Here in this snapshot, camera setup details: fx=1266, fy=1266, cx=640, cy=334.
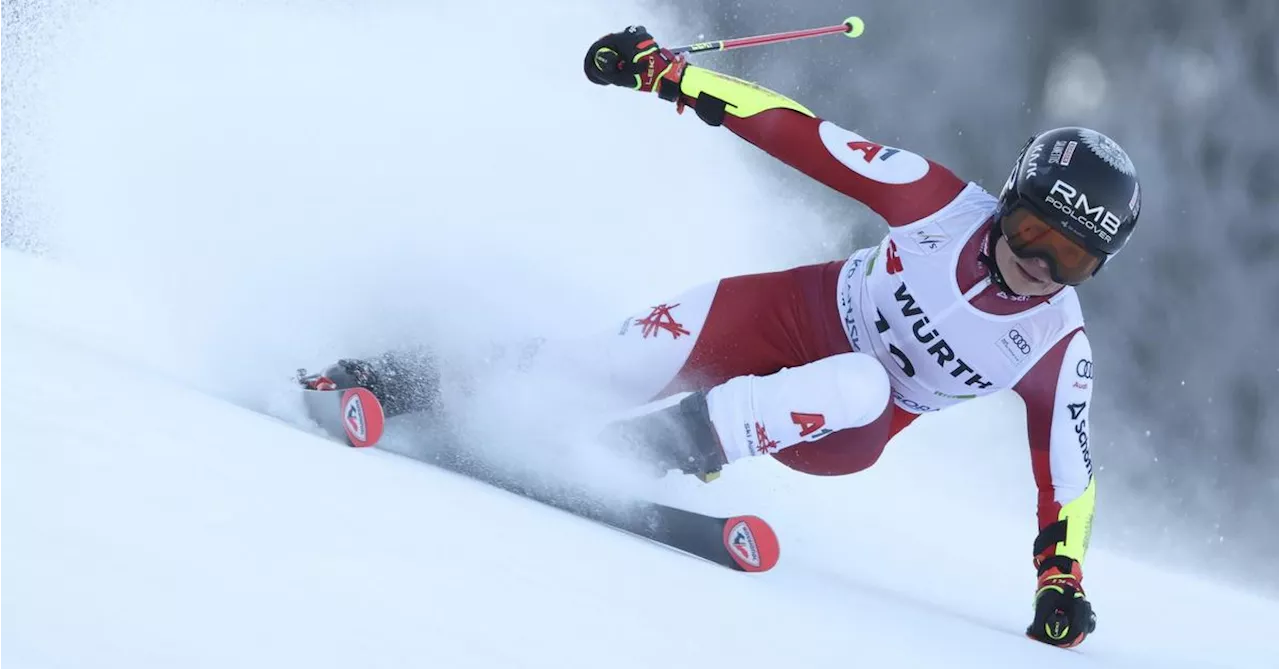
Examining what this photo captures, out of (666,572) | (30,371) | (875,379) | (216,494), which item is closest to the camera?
(216,494)

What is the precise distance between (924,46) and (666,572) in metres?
5.77

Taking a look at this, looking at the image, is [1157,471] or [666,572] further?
[1157,471]

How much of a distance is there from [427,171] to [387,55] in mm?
1157

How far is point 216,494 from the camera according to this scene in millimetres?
1569

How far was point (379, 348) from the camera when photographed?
3.10m

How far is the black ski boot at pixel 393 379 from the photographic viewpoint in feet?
9.40

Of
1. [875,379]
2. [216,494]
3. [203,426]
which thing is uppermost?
[875,379]

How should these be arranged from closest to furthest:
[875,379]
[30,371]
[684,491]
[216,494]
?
1. [216,494]
2. [30,371]
3. [875,379]
4. [684,491]

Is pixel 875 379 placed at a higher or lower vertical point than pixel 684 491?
higher

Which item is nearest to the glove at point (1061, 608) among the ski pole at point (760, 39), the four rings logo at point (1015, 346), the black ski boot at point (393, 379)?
the four rings logo at point (1015, 346)

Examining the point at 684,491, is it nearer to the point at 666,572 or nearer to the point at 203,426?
the point at 666,572

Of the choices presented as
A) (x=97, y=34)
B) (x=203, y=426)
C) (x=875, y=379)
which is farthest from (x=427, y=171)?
(x=203, y=426)

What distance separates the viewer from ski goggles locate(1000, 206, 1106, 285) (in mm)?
2645

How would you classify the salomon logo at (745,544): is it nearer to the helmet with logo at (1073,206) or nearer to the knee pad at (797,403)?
the knee pad at (797,403)
